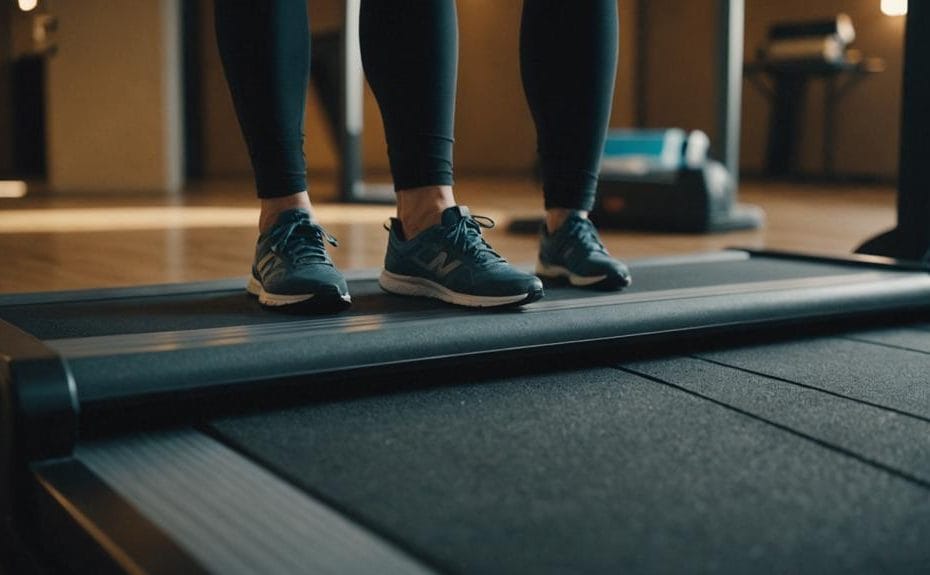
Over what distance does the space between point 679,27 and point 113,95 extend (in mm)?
3648

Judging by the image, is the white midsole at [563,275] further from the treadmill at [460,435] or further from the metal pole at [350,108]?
the metal pole at [350,108]

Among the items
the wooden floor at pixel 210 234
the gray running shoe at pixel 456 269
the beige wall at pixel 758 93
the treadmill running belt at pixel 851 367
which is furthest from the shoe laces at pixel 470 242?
the beige wall at pixel 758 93

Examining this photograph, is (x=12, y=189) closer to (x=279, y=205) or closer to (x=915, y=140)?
(x=279, y=205)

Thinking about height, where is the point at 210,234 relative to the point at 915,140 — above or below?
below

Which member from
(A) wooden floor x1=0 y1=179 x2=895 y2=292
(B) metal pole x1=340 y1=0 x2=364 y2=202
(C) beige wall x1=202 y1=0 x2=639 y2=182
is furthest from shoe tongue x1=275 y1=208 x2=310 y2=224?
(C) beige wall x1=202 y1=0 x2=639 y2=182

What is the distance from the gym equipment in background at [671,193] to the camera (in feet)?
9.44

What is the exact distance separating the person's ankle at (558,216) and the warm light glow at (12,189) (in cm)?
313

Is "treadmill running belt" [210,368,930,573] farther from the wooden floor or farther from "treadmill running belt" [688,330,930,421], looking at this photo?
the wooden floor

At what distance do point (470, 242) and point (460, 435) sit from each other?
1.11 feet

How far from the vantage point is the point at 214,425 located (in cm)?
90

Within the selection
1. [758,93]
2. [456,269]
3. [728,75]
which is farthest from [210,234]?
[758,93]

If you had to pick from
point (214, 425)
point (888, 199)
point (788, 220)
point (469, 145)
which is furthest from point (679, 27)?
point (214, 425)

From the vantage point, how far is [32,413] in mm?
765

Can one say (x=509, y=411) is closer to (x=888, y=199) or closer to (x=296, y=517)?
(x=296, y=517)
